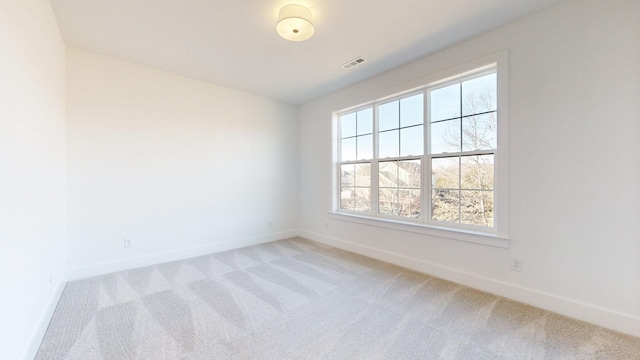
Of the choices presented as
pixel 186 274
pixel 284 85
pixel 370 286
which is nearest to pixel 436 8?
pixel 284 85

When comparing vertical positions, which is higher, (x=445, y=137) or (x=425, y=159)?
(x=445, y=137)

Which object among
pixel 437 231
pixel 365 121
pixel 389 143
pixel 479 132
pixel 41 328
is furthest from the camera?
pixel 365 121

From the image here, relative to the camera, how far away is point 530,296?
7.74 feet

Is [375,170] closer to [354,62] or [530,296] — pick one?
[354,62]

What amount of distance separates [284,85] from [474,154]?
287 cm

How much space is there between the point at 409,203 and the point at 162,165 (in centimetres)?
344

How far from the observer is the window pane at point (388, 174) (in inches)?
142

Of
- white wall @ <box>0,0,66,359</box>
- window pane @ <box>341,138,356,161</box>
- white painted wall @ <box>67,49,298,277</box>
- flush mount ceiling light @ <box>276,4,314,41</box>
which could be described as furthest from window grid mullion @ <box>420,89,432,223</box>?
white wall @ <box>0,0,66,359</box>

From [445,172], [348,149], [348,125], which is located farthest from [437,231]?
[348,125]

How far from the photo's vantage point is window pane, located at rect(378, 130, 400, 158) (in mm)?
3596

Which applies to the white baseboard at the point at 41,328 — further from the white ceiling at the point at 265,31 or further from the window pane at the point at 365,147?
the window pane at the point at 365,147

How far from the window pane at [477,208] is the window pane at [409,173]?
0.59m

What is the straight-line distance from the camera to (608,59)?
2020mm

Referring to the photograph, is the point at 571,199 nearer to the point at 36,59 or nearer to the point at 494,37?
the point at 494,37
